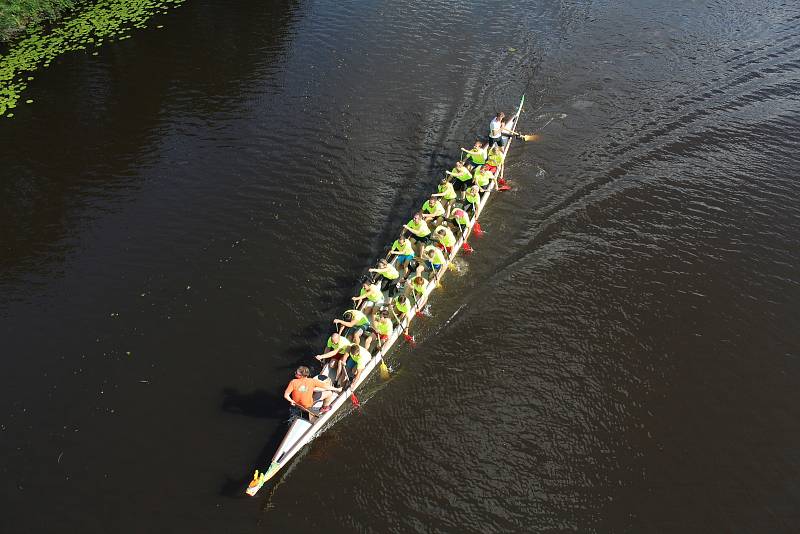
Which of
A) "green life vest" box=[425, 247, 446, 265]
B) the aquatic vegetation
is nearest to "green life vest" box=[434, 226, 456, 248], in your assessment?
"green life vest" box=[425, 247, 446, 265]

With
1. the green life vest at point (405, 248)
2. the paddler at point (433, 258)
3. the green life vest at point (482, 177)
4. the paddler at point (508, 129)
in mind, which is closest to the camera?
the paddler at point (433, 258)

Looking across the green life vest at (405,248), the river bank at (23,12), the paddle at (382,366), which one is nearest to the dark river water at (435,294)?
the paddle at (382,366)

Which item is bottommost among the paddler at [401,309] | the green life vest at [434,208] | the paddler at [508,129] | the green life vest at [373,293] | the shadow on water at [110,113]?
the paddler at [401,309]

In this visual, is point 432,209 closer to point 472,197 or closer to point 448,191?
point 448,191

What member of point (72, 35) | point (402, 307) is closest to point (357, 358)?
point (402, 307)

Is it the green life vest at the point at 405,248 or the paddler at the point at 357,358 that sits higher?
the green life vest at the point at 405,248

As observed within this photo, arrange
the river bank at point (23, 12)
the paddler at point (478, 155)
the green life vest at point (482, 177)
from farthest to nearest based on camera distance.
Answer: the river bank at point (23, 12), the paddler at point (478, 155), the green life vest at point (482, 177)

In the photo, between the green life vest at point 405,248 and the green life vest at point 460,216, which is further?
the green life vest at point 460,216

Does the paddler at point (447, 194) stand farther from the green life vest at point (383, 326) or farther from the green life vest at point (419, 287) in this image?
the green life vest at point (383, 326)
